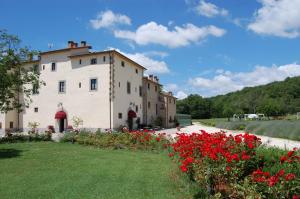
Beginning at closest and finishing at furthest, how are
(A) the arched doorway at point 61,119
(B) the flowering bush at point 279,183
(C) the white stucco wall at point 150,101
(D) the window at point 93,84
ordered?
(B) the flowering bush at point 279,183, (D) the window at point 93,84, (A) the arched doorway at point 61,119, (C) the white stucco wall at point 150,101

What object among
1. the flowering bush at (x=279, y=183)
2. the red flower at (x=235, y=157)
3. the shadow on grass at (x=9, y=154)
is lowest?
the shadow on grass at (x=9, y=154)

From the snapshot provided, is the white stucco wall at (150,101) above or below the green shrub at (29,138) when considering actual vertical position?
above

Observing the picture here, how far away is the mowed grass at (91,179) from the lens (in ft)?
25.2

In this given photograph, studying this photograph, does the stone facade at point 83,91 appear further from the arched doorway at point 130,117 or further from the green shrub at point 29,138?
the green shrub at point 29,138

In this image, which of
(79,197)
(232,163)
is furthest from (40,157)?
(232,163)

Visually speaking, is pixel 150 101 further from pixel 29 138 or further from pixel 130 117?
pixel 29 138

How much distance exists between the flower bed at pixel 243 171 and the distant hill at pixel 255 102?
77.9m

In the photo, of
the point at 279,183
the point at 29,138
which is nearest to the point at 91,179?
the point at 279,183

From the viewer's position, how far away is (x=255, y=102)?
103875mm

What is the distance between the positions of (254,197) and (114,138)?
1471 cm

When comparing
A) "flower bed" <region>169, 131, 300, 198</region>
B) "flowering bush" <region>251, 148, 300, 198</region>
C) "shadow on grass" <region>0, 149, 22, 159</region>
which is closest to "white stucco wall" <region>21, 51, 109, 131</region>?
"shadow on grass" <region>0, 149, 22, 159</region>

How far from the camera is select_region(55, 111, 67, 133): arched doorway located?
3397 cm

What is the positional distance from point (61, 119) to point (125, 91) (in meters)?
8.04

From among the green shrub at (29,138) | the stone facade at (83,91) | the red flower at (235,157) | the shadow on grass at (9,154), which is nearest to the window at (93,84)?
the stone facade at (83,91)
